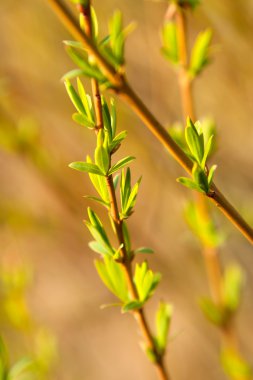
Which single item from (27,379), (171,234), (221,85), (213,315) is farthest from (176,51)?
(171,234)

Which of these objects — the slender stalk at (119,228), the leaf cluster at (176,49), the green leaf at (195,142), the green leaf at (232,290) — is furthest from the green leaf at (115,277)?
the green leaf at (232,290)

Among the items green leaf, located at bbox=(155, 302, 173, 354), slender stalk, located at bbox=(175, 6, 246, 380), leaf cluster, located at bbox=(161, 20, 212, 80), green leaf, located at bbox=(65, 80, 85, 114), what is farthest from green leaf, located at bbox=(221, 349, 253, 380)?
green leaf, located at bbox=(65, 80, 85, 114)

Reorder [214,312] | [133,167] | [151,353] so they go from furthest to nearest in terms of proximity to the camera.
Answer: [133,167] → [214,312] → [151,353]

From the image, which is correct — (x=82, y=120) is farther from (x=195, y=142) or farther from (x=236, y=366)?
(x=236, y=366)

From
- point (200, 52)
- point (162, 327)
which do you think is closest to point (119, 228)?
point (162, 327)

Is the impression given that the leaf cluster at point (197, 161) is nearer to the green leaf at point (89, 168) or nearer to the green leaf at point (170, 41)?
the green leaf at point (89, 168)
